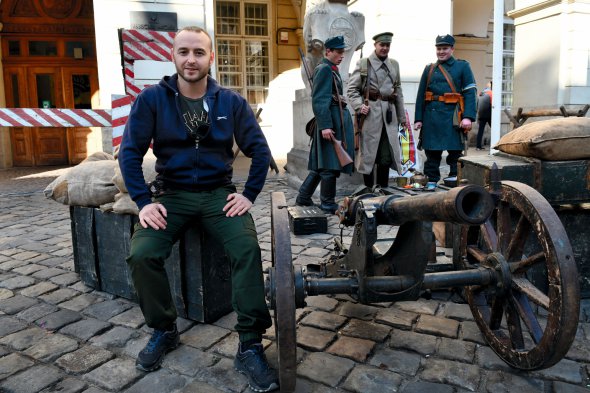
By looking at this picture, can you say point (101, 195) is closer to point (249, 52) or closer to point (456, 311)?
point (456, 311)

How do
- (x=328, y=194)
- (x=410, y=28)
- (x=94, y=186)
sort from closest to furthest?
(x=94, y=186)
(x=328, y=194)
(x=410, y=28)

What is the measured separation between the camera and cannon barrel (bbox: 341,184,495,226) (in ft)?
5.41

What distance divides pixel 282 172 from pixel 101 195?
6431 millimetres

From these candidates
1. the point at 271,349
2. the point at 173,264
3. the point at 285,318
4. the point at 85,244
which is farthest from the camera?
the point at 85,244

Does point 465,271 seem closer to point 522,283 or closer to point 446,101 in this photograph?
point 522,283

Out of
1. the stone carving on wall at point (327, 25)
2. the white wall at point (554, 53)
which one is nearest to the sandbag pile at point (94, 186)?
the stone carving on wall at point (327, 25)

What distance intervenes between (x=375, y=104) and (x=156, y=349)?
411cm

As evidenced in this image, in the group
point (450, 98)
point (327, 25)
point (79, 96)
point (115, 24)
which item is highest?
point (115, 24)

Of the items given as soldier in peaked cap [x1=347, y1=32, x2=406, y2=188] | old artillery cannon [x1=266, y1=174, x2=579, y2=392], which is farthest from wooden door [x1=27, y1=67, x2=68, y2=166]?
old artillery cannon [x1=266, y1=174, x2=579, y2=392]

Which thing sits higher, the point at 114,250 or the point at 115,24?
the point at 115,24

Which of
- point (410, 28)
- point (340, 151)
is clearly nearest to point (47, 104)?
point (410, 28)

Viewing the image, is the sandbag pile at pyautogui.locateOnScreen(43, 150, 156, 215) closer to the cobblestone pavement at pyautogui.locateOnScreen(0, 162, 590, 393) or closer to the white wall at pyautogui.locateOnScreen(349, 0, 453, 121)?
the cobblestone pavement at pyautogui.locateOnScreen(0, 162, 590, 393)

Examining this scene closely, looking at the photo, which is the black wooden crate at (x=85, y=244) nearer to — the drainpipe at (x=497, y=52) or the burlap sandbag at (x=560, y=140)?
the burlap sandbag at (x=560, y=140)

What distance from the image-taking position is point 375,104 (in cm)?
577
